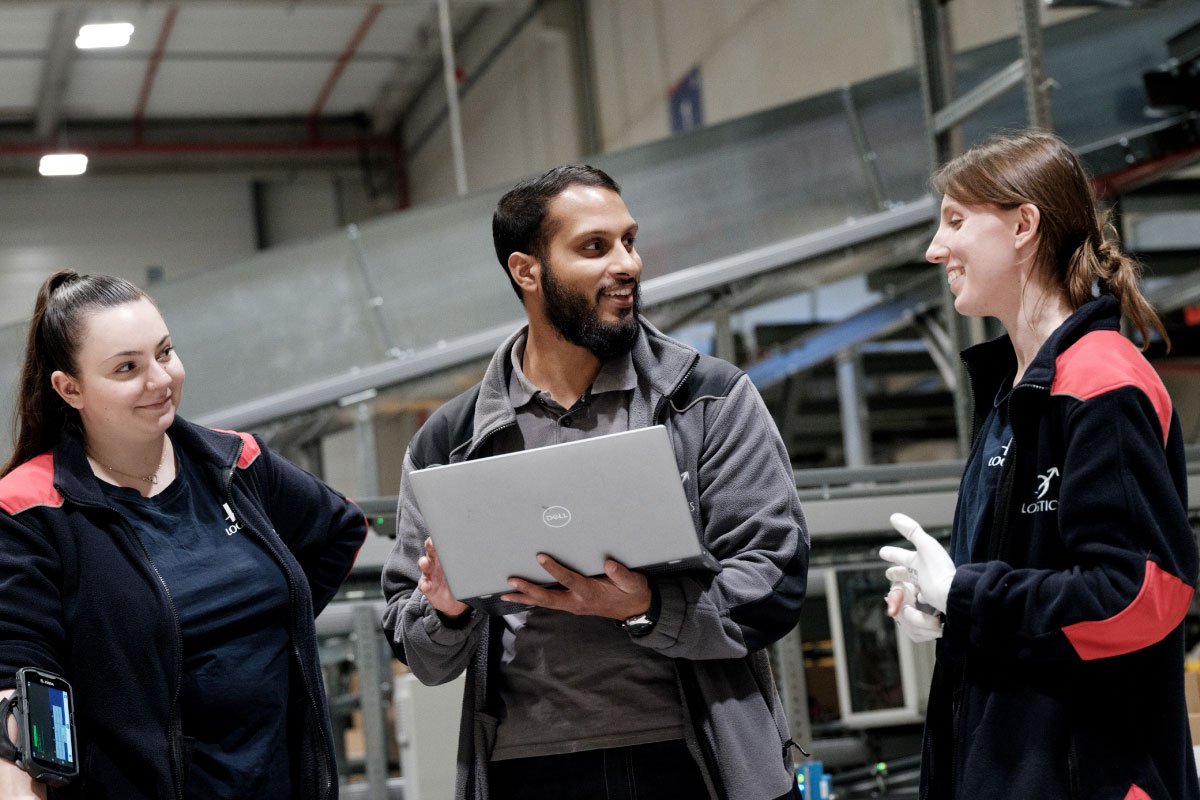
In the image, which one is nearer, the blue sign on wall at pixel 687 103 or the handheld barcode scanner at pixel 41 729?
the handheld barcode scanner at pixel 41 729

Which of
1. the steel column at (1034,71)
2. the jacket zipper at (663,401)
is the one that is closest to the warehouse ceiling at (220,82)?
the steel column at (1034,71)

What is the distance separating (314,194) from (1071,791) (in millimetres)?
16339

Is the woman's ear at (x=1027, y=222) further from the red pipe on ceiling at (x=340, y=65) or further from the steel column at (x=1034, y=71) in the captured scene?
the red pipe on ceiling at (x=340, y=65)

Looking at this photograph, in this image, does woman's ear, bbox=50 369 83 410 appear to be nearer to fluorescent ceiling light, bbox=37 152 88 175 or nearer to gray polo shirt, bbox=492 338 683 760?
gray polo shirt, bbox=492 338 683 760

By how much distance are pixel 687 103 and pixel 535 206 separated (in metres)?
9.12

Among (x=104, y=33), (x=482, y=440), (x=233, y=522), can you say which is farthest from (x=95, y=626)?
(x=104, y=33)

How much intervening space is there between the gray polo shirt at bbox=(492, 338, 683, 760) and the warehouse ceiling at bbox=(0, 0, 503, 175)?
10896 millimetres

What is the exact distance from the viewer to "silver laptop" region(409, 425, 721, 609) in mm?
1874

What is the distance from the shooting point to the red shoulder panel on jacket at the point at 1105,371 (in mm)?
1797

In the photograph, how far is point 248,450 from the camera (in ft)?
8.11

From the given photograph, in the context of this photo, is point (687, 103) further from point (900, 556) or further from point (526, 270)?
point (900, 556)

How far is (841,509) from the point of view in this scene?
4000mm

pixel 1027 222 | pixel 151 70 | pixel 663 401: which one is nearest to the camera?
pixel 1027 222

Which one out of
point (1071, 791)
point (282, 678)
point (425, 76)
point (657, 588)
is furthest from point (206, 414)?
point (425, 76)
